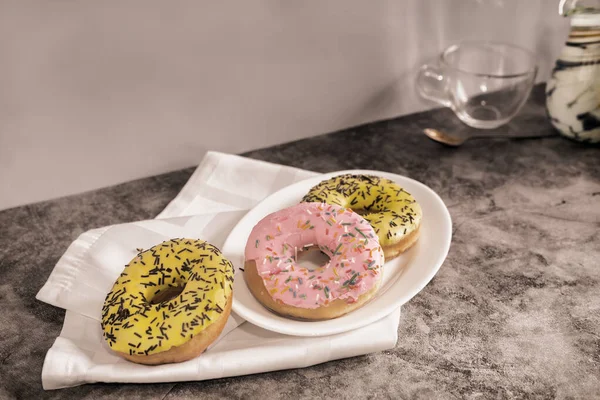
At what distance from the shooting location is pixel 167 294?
0.80 m

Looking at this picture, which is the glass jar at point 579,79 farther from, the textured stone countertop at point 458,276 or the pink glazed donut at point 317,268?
the pink glazed donut at point 317,268

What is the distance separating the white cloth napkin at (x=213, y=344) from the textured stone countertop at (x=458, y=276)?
23 mm

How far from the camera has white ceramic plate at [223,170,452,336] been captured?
2.41 feet

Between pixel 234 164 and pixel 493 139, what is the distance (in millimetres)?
529

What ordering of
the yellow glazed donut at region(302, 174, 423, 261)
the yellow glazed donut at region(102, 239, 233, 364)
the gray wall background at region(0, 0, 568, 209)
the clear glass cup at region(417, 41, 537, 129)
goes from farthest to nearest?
1. the clear glass cup at region(417, 41, 537, 129)
2. the gray wall background at region(0, 0, 568, 209)
3. the yellow glazed donut at region(302, 174, 423, 261)
4. the yellow glazed donut at region(102, 239, 233, 364)

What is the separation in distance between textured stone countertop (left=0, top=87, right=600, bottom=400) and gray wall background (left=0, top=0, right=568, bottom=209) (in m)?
0.05

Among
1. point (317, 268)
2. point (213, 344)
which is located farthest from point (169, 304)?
point (317, 268)

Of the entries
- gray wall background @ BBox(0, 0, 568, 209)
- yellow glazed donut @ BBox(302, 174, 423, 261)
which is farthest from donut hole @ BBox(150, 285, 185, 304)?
gray wall background @ BBox(0, 0, 568, 209)

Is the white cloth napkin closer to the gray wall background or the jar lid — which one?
the gray wall background

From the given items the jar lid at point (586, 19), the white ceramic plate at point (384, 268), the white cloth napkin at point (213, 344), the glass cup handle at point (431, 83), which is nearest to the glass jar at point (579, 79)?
the jar lid at point (586, 19)

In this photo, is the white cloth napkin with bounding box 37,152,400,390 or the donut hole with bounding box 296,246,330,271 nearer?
the white cloth napkin with bounding box 37,152,400,390

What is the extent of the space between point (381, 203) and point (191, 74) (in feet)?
1.41

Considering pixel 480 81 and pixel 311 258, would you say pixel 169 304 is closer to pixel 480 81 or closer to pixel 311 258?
pixel 311 258

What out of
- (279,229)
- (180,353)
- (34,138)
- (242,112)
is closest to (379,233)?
(279,229)
